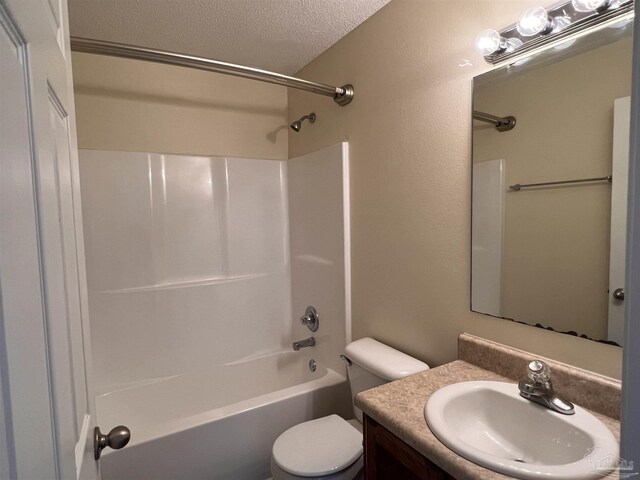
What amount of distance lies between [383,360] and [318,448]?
461 millimetres

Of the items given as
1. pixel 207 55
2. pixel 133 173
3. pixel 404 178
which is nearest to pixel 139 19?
pixel 207 55

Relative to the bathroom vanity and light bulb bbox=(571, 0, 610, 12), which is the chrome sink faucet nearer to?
the bathroom vanity

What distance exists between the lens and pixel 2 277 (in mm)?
338

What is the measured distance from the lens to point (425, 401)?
1.07 m

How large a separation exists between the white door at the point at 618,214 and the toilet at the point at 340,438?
A: 688 mm

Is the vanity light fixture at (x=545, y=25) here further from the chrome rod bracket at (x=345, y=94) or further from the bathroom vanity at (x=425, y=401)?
the bathroom vanity at (x=425, y=401)

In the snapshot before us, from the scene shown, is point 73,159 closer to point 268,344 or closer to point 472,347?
point 472,347

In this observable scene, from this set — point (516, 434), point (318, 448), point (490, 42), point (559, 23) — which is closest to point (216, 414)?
point (318, 448)

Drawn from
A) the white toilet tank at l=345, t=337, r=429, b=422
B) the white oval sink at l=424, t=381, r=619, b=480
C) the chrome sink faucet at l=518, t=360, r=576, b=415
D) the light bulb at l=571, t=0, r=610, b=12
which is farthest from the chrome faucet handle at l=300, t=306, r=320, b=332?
the light bulb at l=571, t=0, r=610, b=12

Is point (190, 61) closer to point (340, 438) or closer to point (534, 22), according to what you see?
point (534, 22)

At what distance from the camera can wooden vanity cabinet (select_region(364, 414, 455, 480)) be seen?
0.91 metres

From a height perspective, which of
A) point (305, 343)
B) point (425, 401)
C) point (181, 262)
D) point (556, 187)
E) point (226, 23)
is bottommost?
point (305, 343)

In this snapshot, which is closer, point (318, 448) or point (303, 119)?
point (318, 448)

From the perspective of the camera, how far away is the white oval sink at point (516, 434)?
770 millimetres
